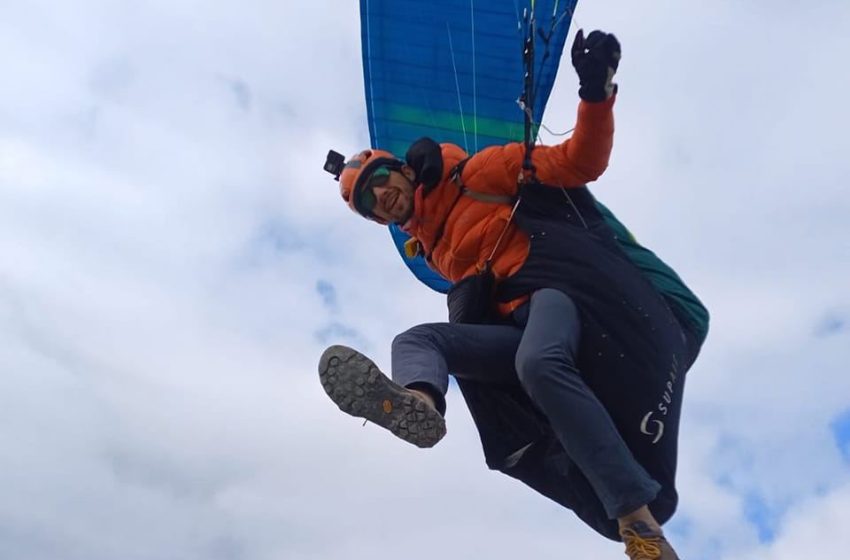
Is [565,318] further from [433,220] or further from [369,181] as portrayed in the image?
[369,181]

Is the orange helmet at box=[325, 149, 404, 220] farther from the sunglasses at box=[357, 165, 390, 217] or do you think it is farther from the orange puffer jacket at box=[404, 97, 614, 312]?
the orange puffer jacket at box=[404, 97, 614, 312]

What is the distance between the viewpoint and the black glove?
3.16 metres

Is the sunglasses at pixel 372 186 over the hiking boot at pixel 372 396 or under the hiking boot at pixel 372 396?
over

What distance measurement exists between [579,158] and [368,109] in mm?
1555

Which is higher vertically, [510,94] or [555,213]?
[510,94]

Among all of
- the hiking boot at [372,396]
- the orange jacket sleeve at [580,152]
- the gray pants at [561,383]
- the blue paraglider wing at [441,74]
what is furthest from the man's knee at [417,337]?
the blue paraglider wing at [441,74]

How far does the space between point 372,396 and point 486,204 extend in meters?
1.03

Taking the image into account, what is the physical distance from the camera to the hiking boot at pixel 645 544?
3057 mm

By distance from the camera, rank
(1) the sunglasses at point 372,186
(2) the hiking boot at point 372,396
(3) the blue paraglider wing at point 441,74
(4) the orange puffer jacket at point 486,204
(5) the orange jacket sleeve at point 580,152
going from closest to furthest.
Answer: (2) the hiking boot at point 372,396
(5) the orange jacket sleeve at point 580,152
(4) the orange puffer jacket at point 486,204
(1) the sunglasses at point 372,186
(3) the blue paraglider wing at point 441,74

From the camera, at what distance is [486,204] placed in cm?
370

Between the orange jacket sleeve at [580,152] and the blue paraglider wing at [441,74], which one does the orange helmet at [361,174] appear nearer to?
the orange jacket sleeve at [580,152]

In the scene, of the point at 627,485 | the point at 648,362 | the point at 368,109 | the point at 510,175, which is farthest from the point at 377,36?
the point at 627,485

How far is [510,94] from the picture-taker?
485cm

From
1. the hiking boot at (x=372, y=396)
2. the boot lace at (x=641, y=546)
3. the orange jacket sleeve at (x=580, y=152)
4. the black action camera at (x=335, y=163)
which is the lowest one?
the boot lace at (x=641, y=546)
